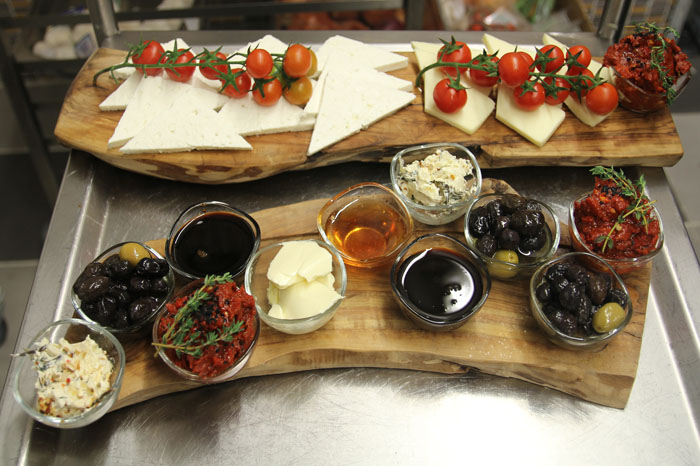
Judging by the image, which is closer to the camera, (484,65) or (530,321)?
(530,321)

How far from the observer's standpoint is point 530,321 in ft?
6.17

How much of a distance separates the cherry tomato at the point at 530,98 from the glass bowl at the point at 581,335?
0.76m

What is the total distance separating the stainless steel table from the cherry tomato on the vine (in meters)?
1.01

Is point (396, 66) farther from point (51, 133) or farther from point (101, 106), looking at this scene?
point (51, 133)

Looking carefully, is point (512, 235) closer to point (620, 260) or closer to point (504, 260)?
point (504, 260)

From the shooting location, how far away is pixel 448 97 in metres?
2.29

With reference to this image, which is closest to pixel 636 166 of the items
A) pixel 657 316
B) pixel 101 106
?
pixel 657 316

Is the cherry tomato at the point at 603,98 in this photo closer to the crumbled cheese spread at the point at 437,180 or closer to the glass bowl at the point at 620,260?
the glass bowl at the point at 620,260

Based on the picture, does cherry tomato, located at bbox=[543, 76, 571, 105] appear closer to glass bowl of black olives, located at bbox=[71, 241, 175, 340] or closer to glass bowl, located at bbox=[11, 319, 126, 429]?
glass bowl of black olives, located at bbox=[71, 241, 175, 340]

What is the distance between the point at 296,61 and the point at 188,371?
132 centimetres

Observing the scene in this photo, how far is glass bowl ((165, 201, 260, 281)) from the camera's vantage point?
1.90 m

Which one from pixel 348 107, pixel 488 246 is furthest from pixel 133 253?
pixel 488 246

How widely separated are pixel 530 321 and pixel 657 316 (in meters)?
0.57

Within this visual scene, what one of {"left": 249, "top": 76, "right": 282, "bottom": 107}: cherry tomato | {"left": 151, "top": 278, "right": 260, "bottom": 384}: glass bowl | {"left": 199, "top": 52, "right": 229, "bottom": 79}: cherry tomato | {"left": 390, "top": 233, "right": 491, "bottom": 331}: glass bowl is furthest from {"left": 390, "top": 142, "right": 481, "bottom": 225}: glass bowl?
{"left": 199, "top": 52, "right": 229, "bottom": 79}: cherry tomato
